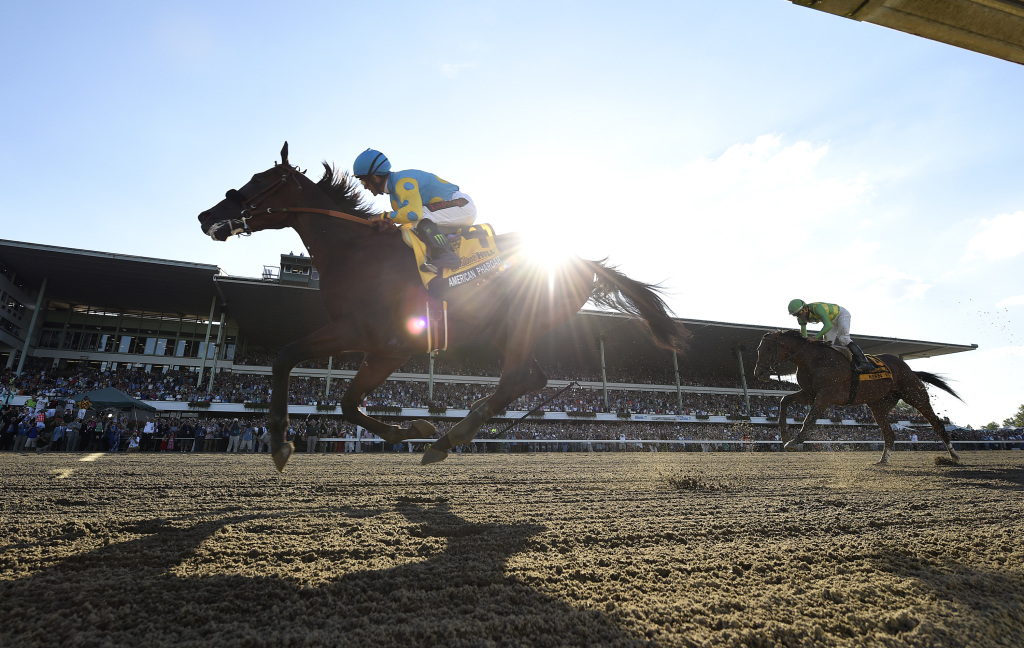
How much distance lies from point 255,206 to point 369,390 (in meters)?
1.82

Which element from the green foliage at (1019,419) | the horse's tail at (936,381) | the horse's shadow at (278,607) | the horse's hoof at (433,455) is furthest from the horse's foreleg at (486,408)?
the green foliage at (1019,419)

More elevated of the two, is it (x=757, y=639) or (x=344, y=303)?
(x=344, y=303)

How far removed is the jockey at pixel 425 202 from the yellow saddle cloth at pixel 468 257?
49 mm

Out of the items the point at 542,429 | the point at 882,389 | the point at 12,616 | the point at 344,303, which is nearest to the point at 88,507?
the point at 344,303

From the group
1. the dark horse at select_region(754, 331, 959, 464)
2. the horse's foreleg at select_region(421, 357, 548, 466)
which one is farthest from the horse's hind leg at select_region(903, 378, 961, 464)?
the horse's foreleg at select_region(421, 357, 548, 466)

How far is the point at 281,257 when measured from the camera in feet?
106

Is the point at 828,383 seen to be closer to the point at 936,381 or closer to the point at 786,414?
the point at 786,414

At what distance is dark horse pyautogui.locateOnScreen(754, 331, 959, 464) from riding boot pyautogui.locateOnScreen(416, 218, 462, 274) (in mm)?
6097

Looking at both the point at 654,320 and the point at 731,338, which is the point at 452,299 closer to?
the point at 654,320

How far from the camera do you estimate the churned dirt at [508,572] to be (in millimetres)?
1340

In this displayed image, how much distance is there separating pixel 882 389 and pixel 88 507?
34.8 feet

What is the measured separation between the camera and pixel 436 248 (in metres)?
4.02

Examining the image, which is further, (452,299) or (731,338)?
(731,338)

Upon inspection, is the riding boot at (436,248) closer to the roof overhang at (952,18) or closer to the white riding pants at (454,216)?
the white riding pants at (454,216)
